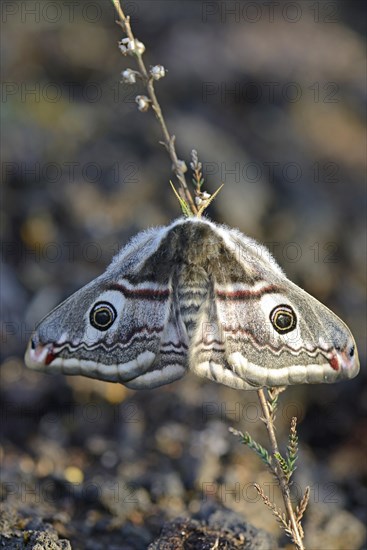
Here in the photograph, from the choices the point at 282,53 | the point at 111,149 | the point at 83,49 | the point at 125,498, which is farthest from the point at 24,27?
the point at 125,498

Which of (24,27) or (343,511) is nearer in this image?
(343,511)

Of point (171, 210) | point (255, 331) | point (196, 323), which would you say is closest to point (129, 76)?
point (196, 323)

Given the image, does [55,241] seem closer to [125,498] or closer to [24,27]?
[125,498]

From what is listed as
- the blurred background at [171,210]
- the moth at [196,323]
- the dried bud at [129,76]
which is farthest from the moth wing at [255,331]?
the blurred background at [171,210]

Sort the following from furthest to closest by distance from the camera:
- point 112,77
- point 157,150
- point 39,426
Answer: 1. point 112,77
2. point 157,150
3. point 39,426

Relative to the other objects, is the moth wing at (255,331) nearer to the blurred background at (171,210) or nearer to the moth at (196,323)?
the moth at (196,323)

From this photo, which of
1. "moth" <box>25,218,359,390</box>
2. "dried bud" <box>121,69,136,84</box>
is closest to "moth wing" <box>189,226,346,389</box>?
"moth" <box>25,218,359,390</box>

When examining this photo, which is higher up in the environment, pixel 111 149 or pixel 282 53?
pixel 282 53

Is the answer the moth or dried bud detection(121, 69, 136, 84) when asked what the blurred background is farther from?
dried bud detection(121, 69, 136, 84)
